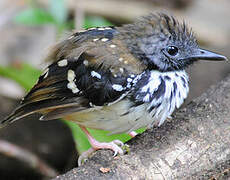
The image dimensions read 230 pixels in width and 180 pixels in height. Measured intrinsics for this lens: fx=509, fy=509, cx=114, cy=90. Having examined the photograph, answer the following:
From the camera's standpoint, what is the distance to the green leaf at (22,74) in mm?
5211

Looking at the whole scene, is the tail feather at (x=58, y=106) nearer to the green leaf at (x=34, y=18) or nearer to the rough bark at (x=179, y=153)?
the rough bark at (x=179, y=153)

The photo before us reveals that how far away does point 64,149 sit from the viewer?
6.15 m

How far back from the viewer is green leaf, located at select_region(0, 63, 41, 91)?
521cm

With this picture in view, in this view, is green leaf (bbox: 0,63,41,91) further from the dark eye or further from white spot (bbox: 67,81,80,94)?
the dark eye

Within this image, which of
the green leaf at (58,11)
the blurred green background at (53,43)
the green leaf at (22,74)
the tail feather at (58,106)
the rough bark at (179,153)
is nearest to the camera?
the rough bark at (179,153)

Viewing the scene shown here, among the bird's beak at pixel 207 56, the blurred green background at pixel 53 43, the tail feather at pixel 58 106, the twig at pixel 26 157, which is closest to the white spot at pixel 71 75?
the tail feather at pixel 58 106

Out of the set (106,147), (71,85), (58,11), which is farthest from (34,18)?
(106,147)

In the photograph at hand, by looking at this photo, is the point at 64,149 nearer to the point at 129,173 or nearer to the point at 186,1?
the point at 129,173

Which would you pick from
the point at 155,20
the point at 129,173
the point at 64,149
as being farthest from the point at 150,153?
the point at 64,149

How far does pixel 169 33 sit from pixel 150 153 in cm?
95

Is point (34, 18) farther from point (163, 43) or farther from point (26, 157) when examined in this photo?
point (163, 43)

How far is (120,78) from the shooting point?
12.5 feet

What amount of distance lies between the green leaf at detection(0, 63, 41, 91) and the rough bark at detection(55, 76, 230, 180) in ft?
5.48

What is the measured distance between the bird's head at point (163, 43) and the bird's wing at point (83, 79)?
11 centimetres
